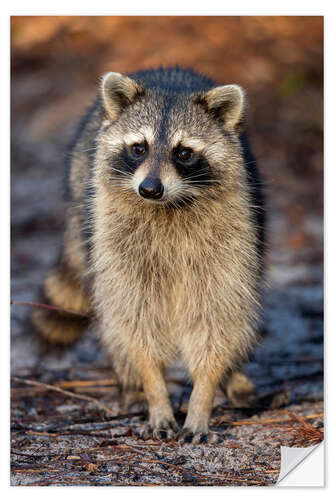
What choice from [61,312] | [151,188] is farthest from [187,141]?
[61,312]

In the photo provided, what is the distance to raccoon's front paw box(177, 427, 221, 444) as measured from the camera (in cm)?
344

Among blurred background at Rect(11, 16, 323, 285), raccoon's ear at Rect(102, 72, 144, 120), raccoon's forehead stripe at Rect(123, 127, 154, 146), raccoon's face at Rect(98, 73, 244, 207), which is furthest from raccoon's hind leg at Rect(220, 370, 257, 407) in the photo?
blurred background at Rect(11, 16, 323, 285)

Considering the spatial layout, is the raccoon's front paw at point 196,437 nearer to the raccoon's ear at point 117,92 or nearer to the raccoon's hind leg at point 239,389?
the raccoon's hind leg at point 239,389

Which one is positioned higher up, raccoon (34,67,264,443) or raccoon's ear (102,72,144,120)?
raccoon's ear (102,72,144,120)

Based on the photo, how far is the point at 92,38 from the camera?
7.19 metres

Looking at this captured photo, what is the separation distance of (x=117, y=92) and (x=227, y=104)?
0.56 metres

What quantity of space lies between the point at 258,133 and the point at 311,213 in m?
1.21

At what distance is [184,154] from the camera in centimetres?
330

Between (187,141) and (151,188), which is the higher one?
(187,141)

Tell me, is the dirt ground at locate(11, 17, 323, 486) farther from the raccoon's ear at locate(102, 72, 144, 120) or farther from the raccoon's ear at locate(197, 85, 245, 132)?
the raccoon's ear at locate(102, 72, 144, 120)

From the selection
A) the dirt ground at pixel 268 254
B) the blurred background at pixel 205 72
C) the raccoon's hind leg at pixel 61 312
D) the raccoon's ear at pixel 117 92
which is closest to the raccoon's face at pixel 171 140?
the raccoon's ear at pixel 117 92

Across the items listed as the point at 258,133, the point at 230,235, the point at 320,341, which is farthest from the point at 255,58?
the point at 230,235

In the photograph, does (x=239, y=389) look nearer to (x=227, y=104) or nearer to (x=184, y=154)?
(x=184, y=154)
